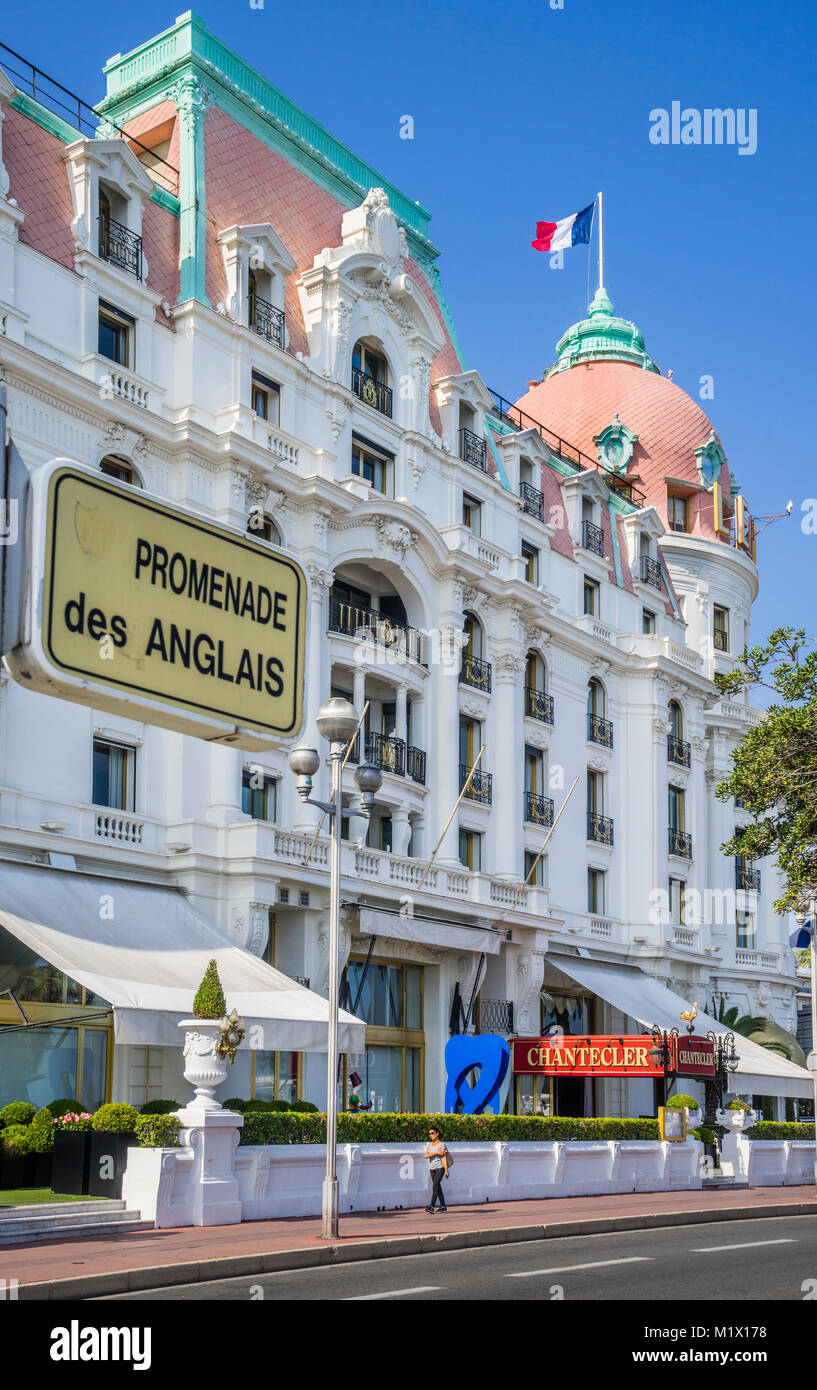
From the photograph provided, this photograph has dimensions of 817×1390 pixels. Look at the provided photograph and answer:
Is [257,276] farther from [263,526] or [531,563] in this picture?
[531,563]

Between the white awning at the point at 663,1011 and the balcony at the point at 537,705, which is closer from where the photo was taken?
the white awning at the point at 663,1011

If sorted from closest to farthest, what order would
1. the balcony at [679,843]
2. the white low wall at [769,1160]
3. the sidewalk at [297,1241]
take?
the sidewalk at [297,1241]
the white low wall at [769,1160]
the balcony at [679,843]

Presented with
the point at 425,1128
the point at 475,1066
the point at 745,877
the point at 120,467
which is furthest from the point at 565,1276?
the point at 745,877

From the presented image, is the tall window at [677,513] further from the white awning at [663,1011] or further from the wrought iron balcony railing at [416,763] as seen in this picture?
the wrought iron balcony railing at [416,763]

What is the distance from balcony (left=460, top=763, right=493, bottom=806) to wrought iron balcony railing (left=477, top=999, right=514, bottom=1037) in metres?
5.21

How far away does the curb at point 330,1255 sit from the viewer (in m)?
13.6

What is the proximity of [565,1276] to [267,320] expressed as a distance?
2463cm

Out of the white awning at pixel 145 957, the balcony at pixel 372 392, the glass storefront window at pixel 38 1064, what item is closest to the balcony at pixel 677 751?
the balcony at pixel 372 392

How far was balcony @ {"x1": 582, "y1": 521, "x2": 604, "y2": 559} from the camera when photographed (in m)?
46.2

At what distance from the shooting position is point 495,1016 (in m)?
36.7

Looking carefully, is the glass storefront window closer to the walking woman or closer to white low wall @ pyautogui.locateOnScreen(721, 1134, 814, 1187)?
the walking woman

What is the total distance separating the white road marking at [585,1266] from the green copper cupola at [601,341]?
44.7 meters

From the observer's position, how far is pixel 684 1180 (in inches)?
1258

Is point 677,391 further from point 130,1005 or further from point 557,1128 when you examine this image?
point 130,1005
